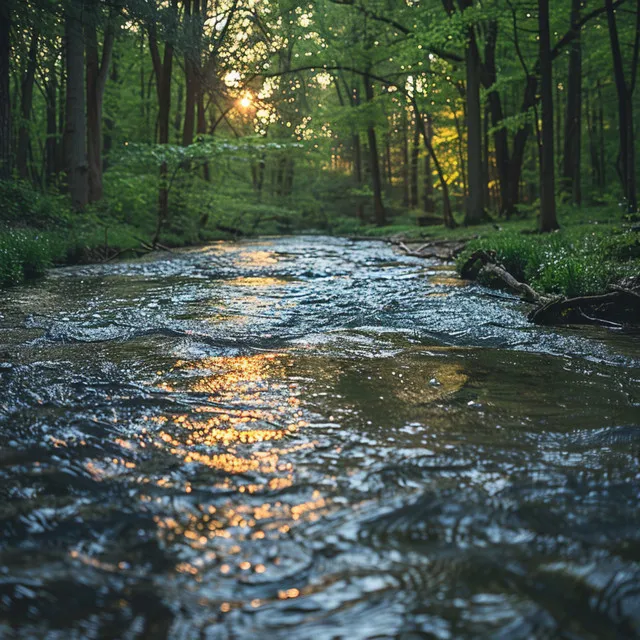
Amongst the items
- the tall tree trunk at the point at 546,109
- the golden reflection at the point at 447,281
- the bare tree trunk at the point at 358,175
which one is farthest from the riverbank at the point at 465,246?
the bare tree trunk at the point at 358,175

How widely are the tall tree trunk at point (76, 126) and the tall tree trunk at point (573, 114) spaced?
13899mm


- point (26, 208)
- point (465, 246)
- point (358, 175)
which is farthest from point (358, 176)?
point (26, 208)

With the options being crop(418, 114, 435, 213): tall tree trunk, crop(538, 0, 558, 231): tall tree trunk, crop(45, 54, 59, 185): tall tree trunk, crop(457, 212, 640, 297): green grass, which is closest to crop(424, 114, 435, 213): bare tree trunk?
crop(418, 114, 435, 213): tall tree trunk

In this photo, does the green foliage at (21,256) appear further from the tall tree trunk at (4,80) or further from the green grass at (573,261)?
the green grass at (573,261)

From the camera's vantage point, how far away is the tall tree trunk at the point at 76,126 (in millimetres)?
15086

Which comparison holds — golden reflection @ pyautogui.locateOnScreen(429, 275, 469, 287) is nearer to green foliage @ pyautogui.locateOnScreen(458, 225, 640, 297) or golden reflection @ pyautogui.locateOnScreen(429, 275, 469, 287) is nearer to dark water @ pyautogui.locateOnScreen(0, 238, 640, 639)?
green foliage @ pyautogui.locateOnScreen(458, 225, 640, 297)

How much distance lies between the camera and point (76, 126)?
15.5 meters

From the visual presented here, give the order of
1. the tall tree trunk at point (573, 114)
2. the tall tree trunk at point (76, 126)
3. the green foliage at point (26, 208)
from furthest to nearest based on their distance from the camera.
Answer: the tall tree trunk at point (573, 114)
the tall tree trunk at point (76, 126)
the green foliage at point (26, 208)

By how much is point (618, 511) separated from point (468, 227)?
786 inches

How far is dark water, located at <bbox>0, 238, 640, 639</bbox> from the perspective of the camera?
1.76 metres

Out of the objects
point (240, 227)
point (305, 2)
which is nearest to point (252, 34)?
point (305, 2)

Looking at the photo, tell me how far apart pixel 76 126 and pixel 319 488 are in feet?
51.1

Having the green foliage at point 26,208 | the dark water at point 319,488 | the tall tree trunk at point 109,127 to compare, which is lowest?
the dark water at point 319,488

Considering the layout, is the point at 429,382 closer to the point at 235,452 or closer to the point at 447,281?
the point at 235,452
